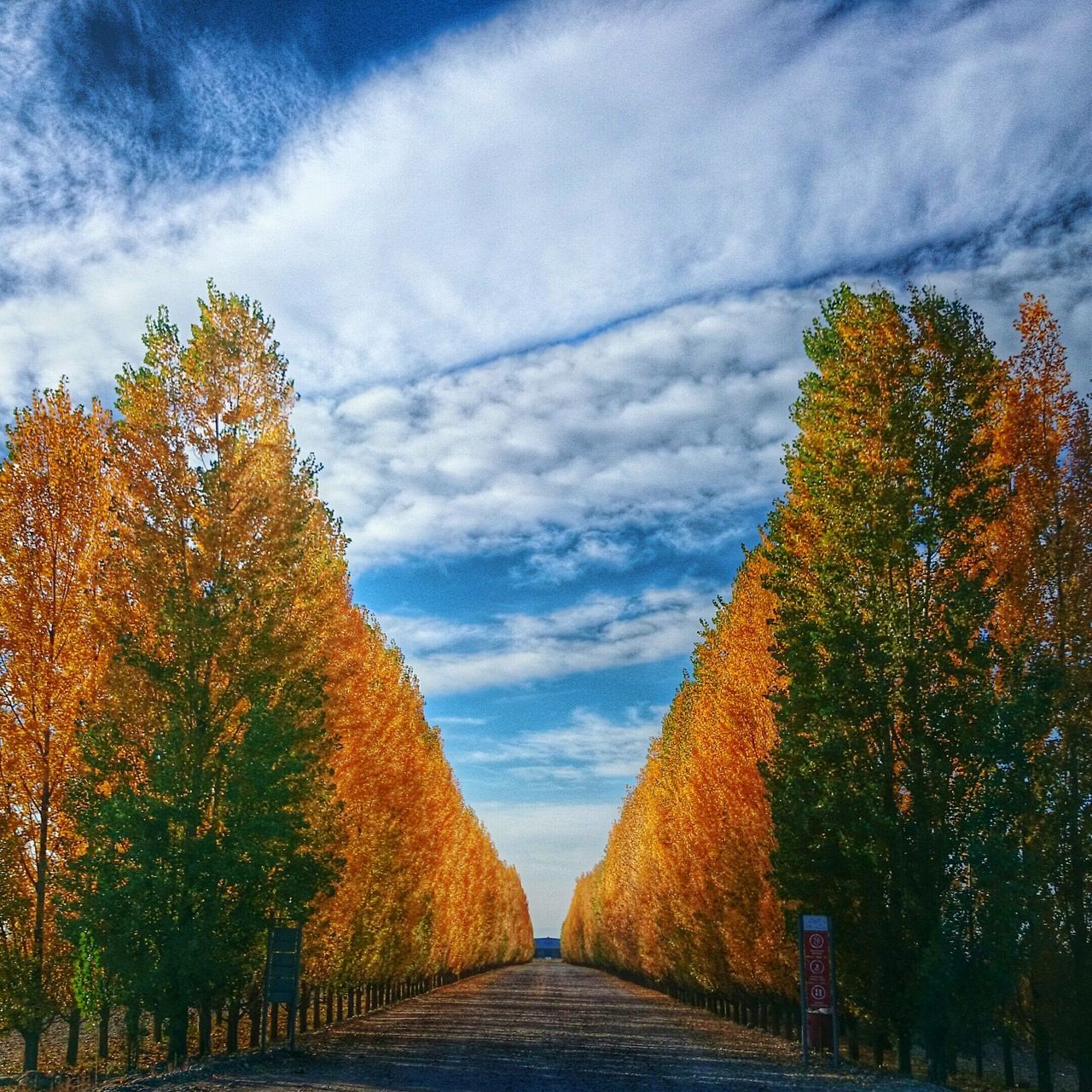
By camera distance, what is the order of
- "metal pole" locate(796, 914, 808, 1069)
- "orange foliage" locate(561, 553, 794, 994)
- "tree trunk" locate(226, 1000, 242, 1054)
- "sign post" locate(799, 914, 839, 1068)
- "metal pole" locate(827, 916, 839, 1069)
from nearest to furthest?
"metal pole" locate(827, 916, 839, 1069) < "sign post" locate(799, 914, 839, 1068) < "metal pole" locate(796, 914, 808, 1069) < "tree trunk" locate(226, 1000, 242, 1054) < "orange foliage" locate(561, 553, 794, 994)

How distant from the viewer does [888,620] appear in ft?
56.1

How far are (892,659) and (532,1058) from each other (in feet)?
32.1

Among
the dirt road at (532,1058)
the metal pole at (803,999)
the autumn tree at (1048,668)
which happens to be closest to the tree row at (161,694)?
the dirt road at (532,1058)

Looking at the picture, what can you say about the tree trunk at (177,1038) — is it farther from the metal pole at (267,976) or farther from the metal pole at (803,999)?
the metal pole at (803,999)

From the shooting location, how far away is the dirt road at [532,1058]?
48.1ft

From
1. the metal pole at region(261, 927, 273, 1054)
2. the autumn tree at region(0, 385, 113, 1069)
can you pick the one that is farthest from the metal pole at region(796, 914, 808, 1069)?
the autumn tree at region(0, 385, 113, 1069)

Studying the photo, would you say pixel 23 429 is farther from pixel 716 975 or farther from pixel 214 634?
pixel 716 975

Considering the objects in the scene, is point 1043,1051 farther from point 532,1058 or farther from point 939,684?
point 532,1058

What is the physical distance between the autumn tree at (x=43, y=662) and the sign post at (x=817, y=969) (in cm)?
1207

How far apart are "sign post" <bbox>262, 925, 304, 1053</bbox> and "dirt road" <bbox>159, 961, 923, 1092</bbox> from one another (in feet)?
3.51

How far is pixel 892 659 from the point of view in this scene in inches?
671

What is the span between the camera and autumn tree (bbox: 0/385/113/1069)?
1664 cm

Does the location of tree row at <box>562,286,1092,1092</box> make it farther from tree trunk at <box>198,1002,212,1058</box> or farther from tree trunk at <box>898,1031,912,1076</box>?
tree trunk at <box>198,1002,212,1058</box>

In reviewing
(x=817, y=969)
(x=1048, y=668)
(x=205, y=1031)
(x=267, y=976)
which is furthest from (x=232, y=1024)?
(x=1048, y=668)
